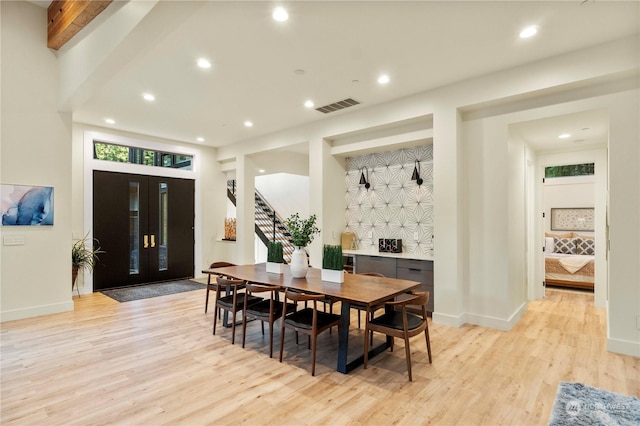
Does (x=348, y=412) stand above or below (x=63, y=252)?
below

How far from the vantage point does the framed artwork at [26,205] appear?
4.38 m

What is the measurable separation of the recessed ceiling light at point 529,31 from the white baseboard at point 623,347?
3.21 meters

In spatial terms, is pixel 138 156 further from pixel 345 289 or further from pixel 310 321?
pixel 345 289

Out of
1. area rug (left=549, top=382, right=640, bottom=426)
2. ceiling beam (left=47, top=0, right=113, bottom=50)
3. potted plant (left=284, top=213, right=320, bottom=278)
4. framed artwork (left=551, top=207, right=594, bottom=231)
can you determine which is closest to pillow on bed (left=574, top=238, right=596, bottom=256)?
framed artwork (left=551, top=207, right=594, bottom=231)

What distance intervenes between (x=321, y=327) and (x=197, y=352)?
1409 millimetres

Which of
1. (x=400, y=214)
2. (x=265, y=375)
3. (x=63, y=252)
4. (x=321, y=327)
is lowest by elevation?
(x=265, y=375)

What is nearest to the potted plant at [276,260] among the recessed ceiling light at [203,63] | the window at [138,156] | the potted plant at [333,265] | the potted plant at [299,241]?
the potted plant at [299,241]

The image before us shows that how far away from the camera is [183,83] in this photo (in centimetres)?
438

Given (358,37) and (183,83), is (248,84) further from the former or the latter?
(358,37)

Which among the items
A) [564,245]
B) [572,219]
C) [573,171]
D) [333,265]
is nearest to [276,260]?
[333,265]

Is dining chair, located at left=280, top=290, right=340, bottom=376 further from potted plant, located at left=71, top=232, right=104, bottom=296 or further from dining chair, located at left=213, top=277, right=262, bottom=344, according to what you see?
potted plant, located at left=71, top=232, right=104, bottom=296

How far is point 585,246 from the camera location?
8.07 metres

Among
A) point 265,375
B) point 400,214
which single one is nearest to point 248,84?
point 400,214

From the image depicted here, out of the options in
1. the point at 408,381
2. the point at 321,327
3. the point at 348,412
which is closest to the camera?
the point at 348,412
